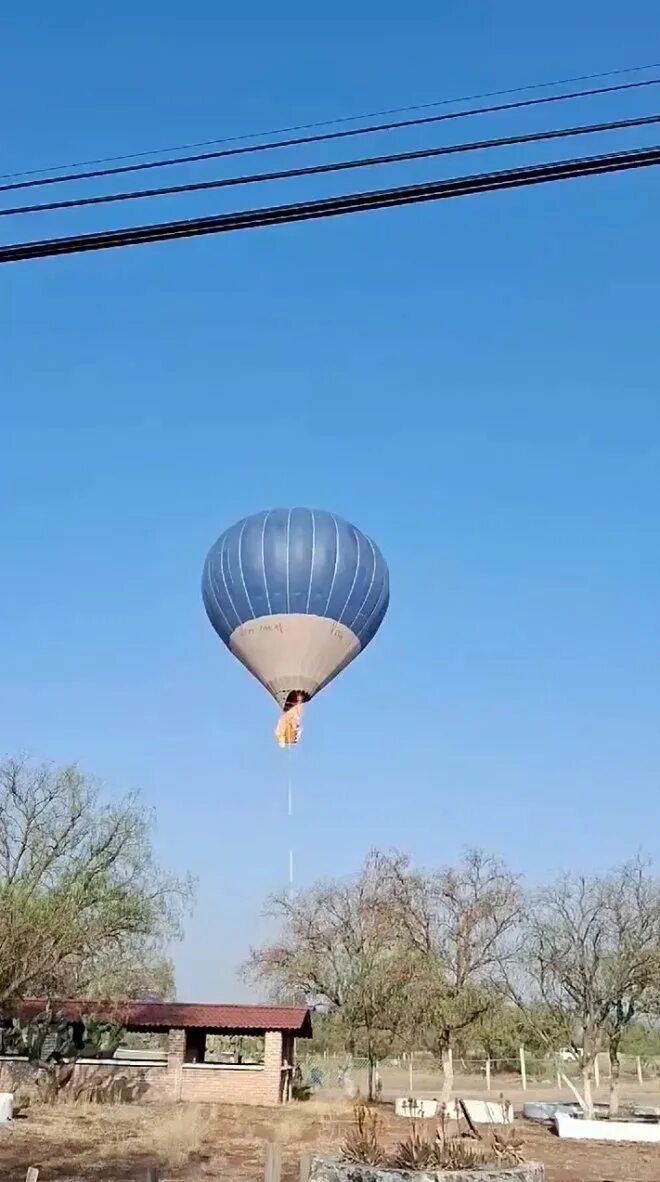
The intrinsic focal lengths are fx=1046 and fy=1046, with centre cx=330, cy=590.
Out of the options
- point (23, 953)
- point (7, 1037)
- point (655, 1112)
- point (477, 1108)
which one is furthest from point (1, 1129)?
point (655, 1112)

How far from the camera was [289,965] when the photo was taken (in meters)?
38.9

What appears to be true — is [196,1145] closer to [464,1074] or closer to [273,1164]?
[273,1164]

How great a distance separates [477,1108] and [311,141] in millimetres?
28400

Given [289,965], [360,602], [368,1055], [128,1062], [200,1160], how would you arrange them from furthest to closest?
[289,965], [368,1055], [128,1062], [360,602], [200,1160]

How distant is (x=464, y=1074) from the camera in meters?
56.4

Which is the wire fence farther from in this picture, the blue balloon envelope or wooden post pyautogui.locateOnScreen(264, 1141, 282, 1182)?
wooden post pyautogui.locateOnScreen(264, 1141, 282, 1182)

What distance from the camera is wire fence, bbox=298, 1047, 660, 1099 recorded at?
40781mm

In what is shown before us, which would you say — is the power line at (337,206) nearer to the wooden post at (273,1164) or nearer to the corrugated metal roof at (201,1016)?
the wooden post at (273,1164)

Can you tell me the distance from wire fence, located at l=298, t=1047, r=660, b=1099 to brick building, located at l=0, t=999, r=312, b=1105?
18.0 ft

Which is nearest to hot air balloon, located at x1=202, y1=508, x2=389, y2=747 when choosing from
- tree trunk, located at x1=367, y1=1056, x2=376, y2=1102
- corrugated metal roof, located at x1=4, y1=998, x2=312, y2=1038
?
corrugated metal roof, located at x1=4, y1=998, x2=312, y2=1038

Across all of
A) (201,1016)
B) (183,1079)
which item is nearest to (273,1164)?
(183,1079)

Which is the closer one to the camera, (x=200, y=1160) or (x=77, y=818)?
(x=200, y=1160)

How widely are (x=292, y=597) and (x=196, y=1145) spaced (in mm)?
11566

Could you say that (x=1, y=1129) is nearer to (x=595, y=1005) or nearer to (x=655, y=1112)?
(x=595, y=1005)
